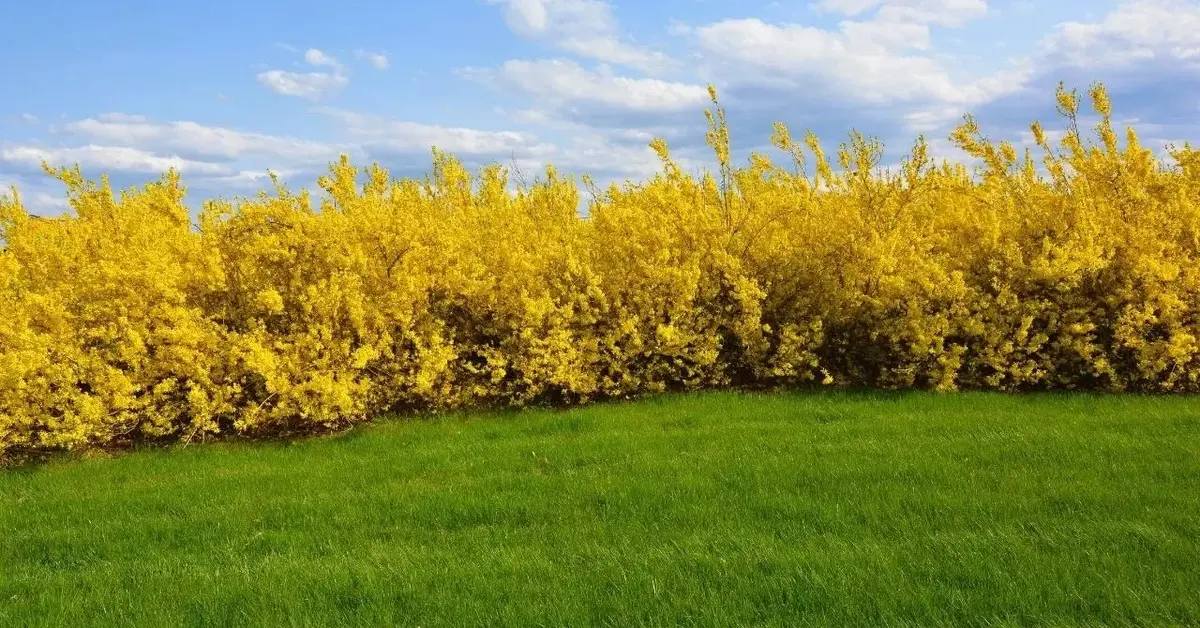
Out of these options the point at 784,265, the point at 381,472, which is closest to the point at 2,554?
the point at 381,472

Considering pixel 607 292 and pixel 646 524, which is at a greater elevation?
pixel 607 292

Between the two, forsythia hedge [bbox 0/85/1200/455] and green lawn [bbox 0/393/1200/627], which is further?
forsythia hedge [bbox 0/85/1200/455]

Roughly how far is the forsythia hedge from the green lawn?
68 cm

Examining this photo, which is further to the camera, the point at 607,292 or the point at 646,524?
the point at 607,292

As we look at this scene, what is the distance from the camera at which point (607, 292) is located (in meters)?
7.71

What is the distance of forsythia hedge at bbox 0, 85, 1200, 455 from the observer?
6676mm

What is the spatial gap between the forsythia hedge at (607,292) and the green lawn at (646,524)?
0.68m

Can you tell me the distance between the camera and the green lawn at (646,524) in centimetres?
341

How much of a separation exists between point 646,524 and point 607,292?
3.60 metres

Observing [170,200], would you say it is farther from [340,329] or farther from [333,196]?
[340,329]

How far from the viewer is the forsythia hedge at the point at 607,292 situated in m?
6.68

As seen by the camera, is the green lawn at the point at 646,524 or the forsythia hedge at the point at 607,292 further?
the forsythia hedge at the point at 607,292

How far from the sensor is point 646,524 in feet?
14.3

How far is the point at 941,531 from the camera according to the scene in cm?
406
